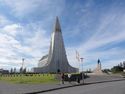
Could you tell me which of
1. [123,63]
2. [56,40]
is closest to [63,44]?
[56,40]

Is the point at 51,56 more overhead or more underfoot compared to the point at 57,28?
more underfoot

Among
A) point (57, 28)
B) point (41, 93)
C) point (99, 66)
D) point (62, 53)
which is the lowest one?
point (41, 93)

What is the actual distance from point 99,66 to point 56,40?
40.4 m

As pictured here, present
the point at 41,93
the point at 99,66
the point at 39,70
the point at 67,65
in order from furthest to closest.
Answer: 1. the point at 67,65
2. the point at 39,70
3. the point at 99,66
4. the point at 41,93

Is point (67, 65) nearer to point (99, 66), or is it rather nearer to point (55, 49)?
point (55, 49)

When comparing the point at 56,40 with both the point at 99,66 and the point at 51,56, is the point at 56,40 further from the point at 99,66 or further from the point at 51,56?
the point at 99,66

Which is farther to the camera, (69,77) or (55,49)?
(55,49)

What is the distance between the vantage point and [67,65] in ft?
389

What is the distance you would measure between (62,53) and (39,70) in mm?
16091

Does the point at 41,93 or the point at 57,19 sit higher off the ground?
the point at 57,19

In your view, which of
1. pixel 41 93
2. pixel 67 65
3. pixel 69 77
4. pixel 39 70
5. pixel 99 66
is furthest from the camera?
pixel 67 65

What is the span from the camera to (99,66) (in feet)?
276

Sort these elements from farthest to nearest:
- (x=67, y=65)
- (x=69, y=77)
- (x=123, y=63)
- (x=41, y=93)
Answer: (x=123, y=63)
(x=67, y=65)
(x=69, y=77)
(x=41, y=93)

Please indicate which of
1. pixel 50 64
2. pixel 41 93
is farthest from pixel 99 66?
pixel 41 93
